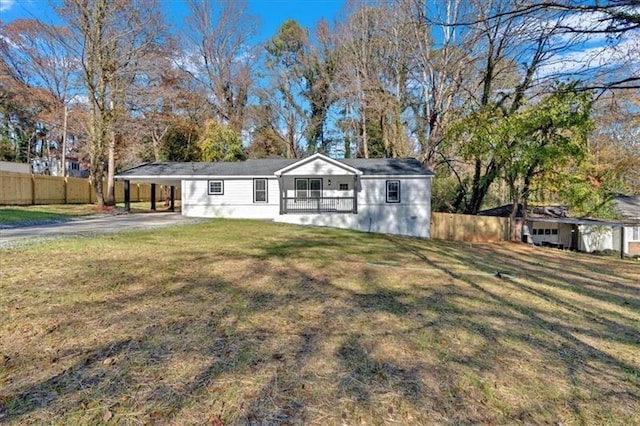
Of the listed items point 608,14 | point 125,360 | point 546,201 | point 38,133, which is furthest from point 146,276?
point 38,133

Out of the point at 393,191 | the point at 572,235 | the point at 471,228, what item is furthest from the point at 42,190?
the point at 572,235

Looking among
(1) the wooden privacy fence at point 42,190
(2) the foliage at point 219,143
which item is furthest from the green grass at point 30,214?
(2) the foliage at point 219,143

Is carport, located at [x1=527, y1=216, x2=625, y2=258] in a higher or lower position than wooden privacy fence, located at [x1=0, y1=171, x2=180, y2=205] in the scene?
lower

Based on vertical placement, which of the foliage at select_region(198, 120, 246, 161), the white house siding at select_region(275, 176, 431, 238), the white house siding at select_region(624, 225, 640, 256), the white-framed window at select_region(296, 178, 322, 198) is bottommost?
the white house siding at select_region(624, 225, 640, 256)

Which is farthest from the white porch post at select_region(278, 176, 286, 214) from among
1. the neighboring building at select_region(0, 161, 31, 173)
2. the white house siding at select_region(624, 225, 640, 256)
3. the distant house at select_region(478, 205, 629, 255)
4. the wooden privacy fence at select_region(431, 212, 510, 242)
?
the white house siding at select_region(624, 225, 640, 256)

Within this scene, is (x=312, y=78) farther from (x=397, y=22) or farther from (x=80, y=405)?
(x=80, y=405)

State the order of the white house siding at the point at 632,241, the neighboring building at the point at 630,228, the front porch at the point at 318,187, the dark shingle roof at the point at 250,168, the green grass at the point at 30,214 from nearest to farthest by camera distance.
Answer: the green grass at the point at 30,214 < the front porch at the point at 318,187 < the dark shingle roof at the point at 250,168 < the neighboring building at the point at 630,228 < the white house siding at the point at 632,241

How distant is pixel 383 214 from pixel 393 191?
1.30 meters

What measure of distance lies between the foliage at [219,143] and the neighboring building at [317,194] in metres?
8.28

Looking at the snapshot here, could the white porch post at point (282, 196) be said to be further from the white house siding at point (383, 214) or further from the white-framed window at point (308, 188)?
the white-framed window at point (308, 188)

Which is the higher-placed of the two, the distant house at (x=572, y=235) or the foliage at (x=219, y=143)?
the foliage at (x=219, y=143)

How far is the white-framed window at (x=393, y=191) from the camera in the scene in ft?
60.6

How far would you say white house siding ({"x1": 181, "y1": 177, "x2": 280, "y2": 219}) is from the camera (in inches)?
739

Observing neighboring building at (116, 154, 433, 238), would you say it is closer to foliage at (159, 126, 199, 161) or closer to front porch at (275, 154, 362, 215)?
front porch at (275, 154, 362, 215)
